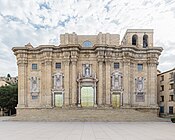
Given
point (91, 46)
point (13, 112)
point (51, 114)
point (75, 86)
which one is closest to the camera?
point (51, 114)

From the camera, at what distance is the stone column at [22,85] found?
42.6 m

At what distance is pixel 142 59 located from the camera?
145 ft

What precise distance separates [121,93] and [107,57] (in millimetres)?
6799

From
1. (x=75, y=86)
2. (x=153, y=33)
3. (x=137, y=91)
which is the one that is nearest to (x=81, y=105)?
(x=75, y=86)

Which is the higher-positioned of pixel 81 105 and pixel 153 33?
pixel 153 33

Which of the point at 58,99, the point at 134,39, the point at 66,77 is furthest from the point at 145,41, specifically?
the point at 58,99

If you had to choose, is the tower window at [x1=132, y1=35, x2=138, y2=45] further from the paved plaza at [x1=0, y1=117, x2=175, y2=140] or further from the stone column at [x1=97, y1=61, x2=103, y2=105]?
the paved plaza at [x1=0, y1=117, x2=175, y2=140]

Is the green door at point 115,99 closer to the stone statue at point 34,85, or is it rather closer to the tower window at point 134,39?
the tower window at point 134,39

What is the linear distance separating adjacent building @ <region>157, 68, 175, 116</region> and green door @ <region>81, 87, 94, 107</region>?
15422 mm

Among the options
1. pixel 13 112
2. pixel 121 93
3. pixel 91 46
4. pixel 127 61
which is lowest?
pixel 13 112

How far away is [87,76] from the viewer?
139 ft

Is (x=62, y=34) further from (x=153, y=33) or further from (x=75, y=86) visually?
(x=153, y=33)

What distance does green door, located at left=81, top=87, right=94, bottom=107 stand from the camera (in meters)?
42.3

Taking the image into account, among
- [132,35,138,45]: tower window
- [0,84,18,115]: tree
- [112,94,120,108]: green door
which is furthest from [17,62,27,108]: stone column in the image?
[132,35,138,45]: tower window
